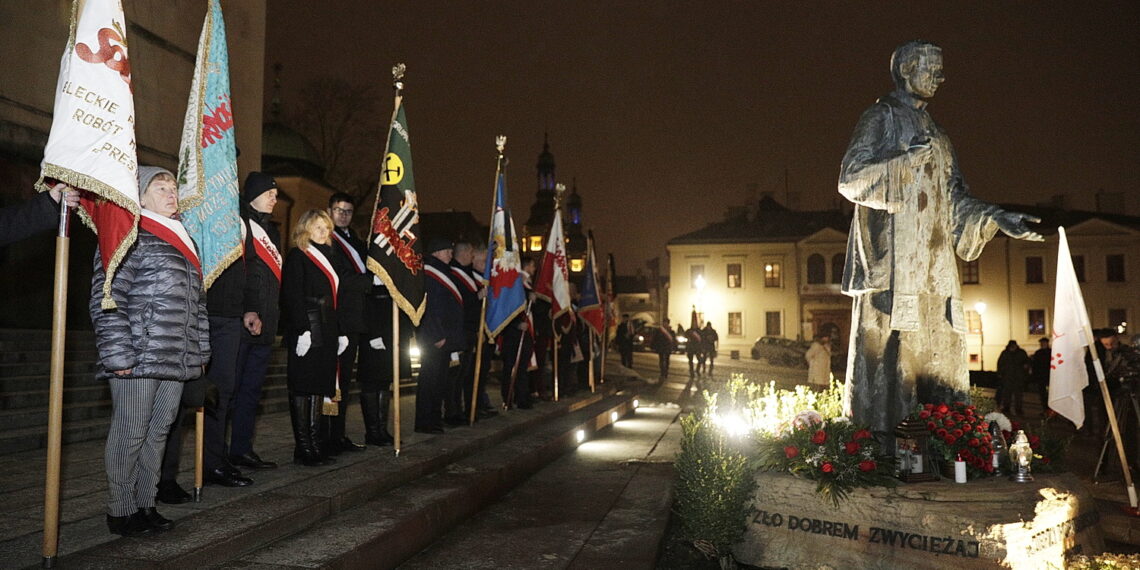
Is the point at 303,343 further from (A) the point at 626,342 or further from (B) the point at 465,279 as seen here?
(A) the point at 626,342

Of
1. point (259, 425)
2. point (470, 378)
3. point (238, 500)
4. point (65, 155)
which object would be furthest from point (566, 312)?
point (65, 155)

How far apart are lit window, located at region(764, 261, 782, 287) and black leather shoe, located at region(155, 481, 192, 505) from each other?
180 ft

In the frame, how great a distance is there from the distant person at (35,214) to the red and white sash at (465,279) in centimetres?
518

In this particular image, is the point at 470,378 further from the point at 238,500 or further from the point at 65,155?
the point at 65,155

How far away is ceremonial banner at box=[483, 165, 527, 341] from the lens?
962 cm

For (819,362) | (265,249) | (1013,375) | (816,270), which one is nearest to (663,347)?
(819,362)

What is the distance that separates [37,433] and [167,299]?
387cm

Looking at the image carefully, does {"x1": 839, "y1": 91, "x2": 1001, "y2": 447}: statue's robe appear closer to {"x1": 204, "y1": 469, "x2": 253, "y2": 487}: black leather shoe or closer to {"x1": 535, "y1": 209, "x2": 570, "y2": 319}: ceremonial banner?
{"x1": 204, "y1": 469, "x2": 253, "y2": 487}: black leather shoe

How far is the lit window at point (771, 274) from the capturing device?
56.6 metres

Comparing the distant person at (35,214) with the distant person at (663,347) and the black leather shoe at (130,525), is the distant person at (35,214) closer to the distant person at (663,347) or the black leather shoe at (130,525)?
the black leather shoe at (130,525)

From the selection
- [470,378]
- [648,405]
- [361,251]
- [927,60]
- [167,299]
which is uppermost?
[927,60]

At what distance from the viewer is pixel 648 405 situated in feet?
52.2

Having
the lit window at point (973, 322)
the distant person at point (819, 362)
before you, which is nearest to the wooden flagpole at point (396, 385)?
the distant person at point (819, 362)

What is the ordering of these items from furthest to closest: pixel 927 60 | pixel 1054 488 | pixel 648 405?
pixel 648 405
pixel 927 60
pixel 1054 488
